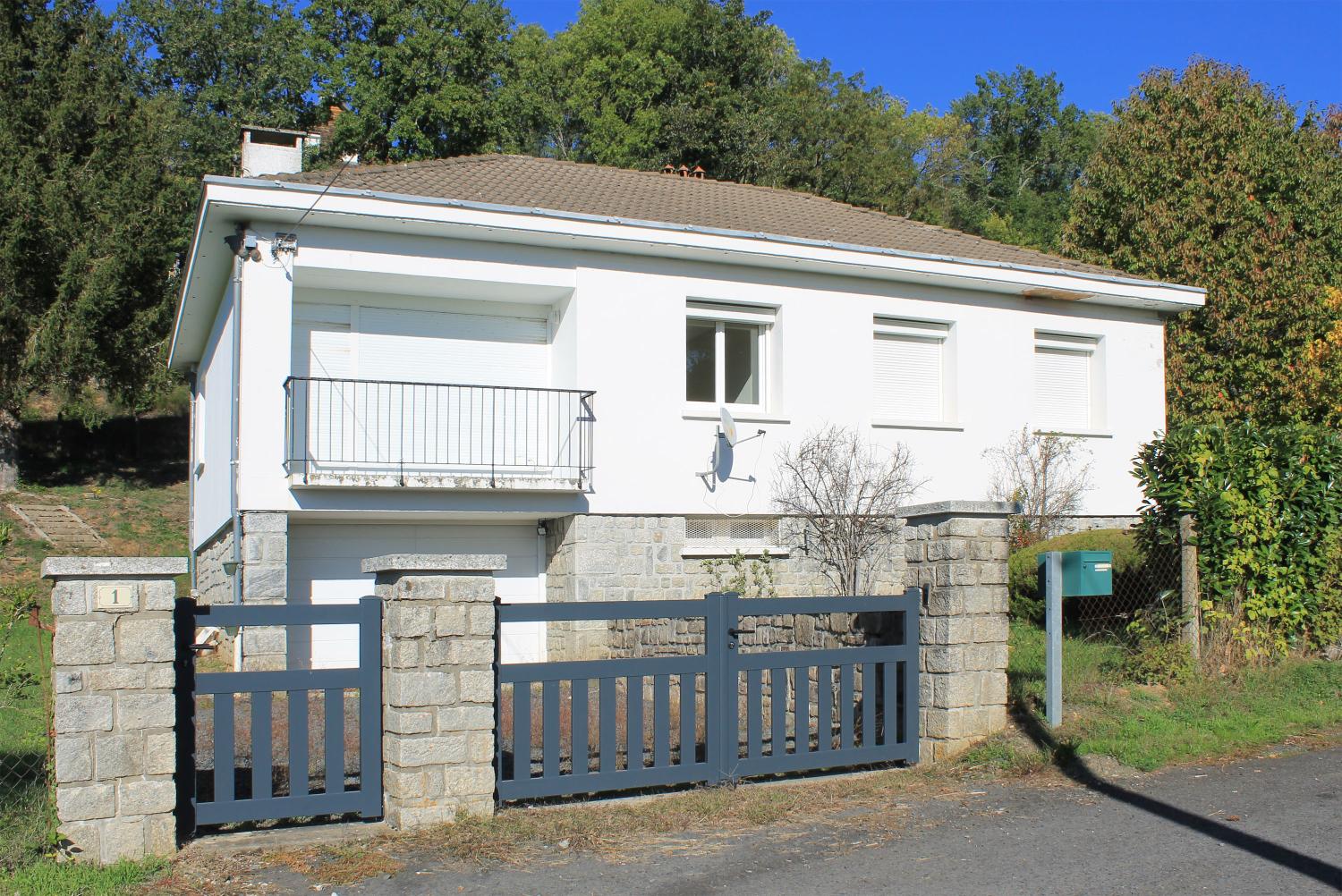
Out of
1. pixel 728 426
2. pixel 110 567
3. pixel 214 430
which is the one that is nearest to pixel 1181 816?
pixel 110 567

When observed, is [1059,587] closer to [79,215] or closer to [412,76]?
[79,215]

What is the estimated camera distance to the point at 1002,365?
16141 millimetres

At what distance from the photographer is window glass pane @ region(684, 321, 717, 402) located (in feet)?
48.8

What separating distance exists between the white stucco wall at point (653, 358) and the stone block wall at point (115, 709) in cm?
662

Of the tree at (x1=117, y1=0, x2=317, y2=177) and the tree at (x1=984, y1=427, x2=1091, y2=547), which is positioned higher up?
the tree at (x1=117, y1=0, x2=317, y2=177)

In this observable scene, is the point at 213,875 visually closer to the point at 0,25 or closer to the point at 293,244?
the point at 293,244

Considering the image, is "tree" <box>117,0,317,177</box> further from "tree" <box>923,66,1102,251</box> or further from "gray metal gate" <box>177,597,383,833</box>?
"gray metal gate" <box>177,597,383,833</box>

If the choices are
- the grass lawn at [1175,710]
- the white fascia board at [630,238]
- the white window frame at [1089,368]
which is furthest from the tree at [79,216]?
the grass lawn at [1175,710]

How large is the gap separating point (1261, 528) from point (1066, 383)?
738cm

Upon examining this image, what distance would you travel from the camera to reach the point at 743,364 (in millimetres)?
15133

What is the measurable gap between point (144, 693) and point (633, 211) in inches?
402

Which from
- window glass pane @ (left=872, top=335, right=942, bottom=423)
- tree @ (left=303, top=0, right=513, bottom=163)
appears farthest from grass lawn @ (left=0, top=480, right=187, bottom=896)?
tree @ (left=303, top=0, right=513, bottom=163)

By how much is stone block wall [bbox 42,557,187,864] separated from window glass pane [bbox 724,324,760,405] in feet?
31.8

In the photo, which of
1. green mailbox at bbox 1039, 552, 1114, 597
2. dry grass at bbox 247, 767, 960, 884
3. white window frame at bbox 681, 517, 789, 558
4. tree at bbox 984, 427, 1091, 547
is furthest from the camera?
tree at bbox 984, 427, 1091, 547
